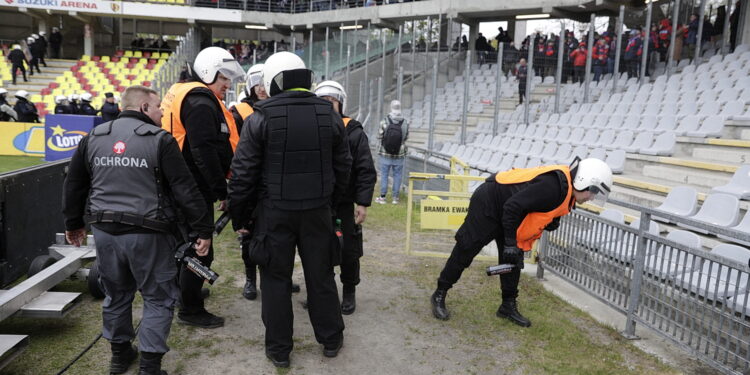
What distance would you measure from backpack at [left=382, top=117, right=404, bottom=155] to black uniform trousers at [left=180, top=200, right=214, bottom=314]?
239 inches

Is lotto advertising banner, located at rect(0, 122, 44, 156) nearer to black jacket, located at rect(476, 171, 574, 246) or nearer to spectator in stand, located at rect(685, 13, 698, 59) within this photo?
black jacket, located at rect(476, 171, 574, 246)

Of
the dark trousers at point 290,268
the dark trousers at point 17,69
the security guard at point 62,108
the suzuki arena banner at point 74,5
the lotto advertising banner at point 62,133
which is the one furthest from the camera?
the suzuki arena banner at point 74,5

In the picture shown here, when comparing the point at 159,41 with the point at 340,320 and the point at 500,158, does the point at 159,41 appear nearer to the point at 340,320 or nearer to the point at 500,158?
the point at 500,158

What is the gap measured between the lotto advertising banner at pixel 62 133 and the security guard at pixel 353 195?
11.1m

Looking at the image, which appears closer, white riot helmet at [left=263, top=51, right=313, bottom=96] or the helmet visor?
white riot helmet at [left=263, top=51, right=313, bottom=96]

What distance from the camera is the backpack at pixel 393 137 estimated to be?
991 centimetres

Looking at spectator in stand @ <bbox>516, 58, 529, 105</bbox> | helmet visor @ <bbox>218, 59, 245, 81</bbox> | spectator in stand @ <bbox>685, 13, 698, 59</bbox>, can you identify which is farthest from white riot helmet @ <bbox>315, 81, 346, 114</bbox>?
spectator in stand @ <bbox>685, 13, 698, 59</bbox>

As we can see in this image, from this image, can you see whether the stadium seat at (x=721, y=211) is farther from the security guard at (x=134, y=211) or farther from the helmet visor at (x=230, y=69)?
the security guard at (x=134, y=211)

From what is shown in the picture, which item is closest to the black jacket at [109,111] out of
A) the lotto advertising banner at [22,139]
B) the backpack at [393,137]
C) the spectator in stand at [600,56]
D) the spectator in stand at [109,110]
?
the spectator in stand at [109,110]

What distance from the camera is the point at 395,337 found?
13.7 feet

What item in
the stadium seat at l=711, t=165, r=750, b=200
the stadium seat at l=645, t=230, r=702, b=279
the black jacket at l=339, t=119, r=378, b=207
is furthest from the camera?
the stadium seat at l=711, t=165, r=750, b=200

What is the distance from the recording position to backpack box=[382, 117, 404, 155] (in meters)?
9.91

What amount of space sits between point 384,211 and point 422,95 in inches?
478

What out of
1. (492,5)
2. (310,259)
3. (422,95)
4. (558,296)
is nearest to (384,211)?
(558,296)
